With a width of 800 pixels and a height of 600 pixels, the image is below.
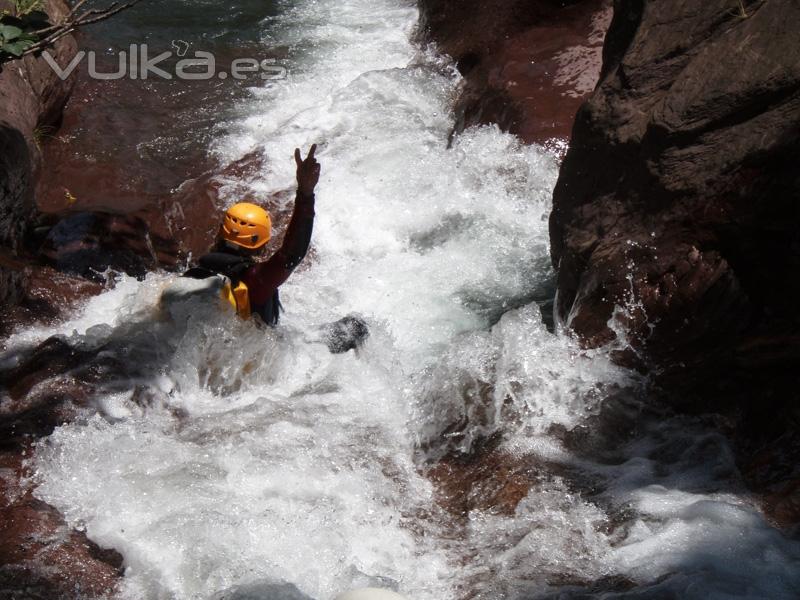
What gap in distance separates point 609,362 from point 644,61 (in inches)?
64.4

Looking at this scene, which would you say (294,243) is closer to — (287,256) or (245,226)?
(287,256)

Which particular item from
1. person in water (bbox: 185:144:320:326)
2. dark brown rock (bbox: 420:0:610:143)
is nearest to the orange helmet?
person in water (bbox: 185:144:320:326)

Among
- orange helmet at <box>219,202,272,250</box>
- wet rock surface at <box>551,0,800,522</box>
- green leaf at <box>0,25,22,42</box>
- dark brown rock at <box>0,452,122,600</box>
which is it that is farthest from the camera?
orange helmet at <box>219,202,272,250</box>

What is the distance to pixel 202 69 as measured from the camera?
893 cm

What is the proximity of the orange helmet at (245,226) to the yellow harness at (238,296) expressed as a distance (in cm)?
23

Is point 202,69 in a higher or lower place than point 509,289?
higher

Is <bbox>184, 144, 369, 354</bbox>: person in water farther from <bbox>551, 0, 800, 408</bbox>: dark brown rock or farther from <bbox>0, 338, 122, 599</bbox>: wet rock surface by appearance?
<bbox>551, 0, 800, 408</bbox>: dark brown rock

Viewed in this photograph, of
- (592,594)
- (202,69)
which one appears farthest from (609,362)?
(202,69)

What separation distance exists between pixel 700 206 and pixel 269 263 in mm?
2134

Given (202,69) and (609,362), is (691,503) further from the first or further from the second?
(202,69)

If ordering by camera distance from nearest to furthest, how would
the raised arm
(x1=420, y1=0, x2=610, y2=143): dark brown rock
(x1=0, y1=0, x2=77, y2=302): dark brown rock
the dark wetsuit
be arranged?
the raised arm
the dark wetsuit
(x1=0, y1=0, x2=77, y2=302): dark brown rock
(x1=420, y1=0, x2=610, y2=143): dark brown rock

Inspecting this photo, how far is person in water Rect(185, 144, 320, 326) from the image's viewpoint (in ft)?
13.8

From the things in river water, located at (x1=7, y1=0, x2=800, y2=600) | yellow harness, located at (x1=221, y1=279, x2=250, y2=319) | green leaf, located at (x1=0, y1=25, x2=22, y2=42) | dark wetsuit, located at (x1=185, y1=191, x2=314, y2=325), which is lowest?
river water, located at (x1=7, y1=0, x2=800, y2=600)

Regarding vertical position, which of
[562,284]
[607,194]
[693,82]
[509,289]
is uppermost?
[693,82]
